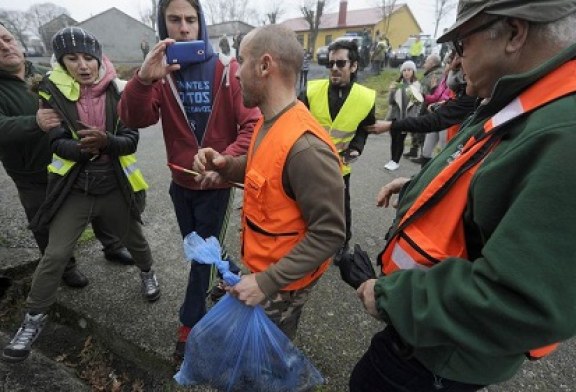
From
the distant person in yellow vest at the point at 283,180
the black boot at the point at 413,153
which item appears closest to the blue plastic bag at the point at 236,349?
the distant person in yellow vest at the point at 283,180

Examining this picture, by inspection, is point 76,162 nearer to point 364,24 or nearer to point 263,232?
point 263,232

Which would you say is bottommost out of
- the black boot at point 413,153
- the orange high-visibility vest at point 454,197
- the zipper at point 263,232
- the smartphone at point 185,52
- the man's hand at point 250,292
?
the black boot at point 413,153

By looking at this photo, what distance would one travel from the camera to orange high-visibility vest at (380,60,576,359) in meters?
0.83

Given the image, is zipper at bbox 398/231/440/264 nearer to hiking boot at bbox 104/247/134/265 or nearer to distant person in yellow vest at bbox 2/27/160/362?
distant person in yellow vest at bbox 2/27/160/362

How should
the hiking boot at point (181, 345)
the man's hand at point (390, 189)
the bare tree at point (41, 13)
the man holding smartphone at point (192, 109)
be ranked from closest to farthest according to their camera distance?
the man's hand at point (390, 189), the man holding smartphone at point (192, 109), the hiking boot at point (181, 345), the bare tree at point (41, 13)

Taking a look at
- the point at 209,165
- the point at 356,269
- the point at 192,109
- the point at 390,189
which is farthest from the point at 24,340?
the point at 390,189

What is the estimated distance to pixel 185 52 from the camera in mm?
1922

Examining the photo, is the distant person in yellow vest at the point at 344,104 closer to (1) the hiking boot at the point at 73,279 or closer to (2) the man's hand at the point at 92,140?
(2) the man's hand at the point at 92,140

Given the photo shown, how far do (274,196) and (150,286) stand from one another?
1911 millimetres

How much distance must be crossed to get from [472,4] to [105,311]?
305cm

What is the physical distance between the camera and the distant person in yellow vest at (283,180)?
1.38 metres

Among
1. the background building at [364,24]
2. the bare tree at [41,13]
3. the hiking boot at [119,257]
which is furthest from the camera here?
the bare tree at [41,13]

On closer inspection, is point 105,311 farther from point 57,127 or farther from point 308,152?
point 308,152

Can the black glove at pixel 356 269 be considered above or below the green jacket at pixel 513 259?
below
